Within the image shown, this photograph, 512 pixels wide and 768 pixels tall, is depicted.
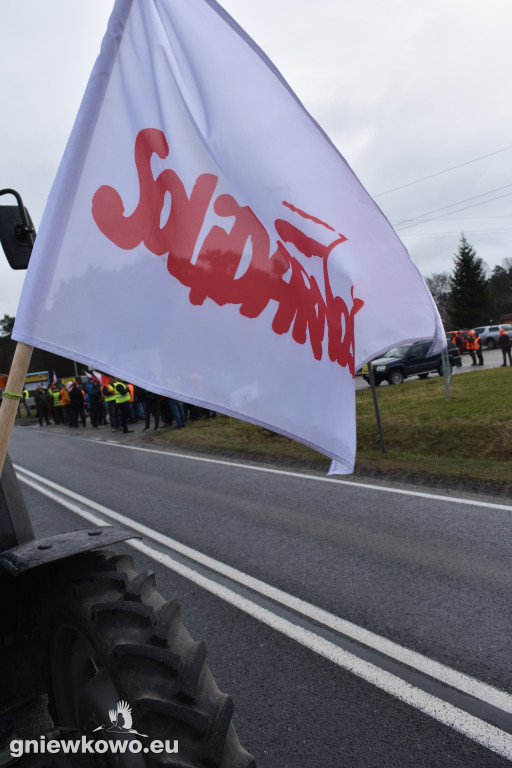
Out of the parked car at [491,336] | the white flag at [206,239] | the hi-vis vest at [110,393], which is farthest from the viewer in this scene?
the parked car at [491,336]

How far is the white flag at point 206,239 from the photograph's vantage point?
6.81 feet

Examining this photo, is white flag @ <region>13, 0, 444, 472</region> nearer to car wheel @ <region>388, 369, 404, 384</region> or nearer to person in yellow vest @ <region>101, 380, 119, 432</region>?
person in yellow vest @ <region>101, 380, 119, 432</region>

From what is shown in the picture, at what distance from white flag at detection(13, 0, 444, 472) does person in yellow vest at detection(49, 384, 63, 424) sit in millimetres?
27072

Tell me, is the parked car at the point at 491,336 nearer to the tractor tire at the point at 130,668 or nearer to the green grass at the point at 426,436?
the green grass at the point at 426,436

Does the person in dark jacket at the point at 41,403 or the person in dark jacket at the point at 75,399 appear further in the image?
the person in dark jacket at the point at 41,403

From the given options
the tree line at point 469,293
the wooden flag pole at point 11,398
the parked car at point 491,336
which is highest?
the tree line at point 469,293

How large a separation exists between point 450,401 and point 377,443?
11.0ft

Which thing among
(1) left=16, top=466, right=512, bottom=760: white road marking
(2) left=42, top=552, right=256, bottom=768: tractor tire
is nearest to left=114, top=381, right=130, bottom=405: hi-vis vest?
(1) left=16, top=466, right=512, bottom=760: white road marking

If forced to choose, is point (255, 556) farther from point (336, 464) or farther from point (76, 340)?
point (76, 340)

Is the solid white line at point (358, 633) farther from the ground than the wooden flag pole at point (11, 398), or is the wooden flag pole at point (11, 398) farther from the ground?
the wooden flag pole at point (11, 398)

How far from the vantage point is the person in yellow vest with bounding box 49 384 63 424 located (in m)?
28.5

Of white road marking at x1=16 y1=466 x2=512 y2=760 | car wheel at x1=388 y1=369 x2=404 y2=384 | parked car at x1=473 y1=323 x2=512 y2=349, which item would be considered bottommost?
white road marking at x1=16 y1=466 x2=512 y2=760

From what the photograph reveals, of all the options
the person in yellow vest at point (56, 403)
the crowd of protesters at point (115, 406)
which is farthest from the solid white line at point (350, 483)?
the person in yellow vest at point (56, 403)

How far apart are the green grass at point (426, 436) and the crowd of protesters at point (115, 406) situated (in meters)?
1.51
